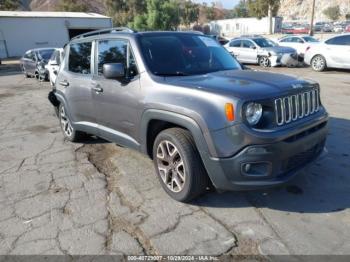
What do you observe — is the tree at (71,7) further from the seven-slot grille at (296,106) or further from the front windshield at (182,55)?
the seven-slot grille at (296,106)

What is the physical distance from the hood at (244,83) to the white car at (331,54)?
11.0 meters

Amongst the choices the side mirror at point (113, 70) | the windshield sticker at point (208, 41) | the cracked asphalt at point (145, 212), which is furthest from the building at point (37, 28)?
the side mirror at point (113, 70)

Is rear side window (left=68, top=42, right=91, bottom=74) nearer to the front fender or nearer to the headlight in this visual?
the front fender

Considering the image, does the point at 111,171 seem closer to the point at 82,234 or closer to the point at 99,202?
the point at 99,202

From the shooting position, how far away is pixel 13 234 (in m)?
3.41

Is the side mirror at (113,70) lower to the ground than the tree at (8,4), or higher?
lower

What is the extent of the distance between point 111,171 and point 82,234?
157 cm

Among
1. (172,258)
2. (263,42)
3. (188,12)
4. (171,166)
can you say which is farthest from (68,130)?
(188,12)

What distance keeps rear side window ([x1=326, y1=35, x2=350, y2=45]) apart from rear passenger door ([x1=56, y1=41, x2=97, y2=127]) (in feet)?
37.3

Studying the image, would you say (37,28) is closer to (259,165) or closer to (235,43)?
(235,43)

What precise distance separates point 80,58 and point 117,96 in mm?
1465

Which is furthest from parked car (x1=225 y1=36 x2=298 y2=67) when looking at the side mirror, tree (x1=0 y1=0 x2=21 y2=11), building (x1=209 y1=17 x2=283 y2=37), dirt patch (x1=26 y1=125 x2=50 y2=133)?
tree (x1=0 y1=0 x2=21 y2=11)

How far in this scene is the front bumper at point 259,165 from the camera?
3.19m

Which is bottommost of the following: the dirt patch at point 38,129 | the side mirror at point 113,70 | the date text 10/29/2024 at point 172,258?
the dirt patch at point 38,129
